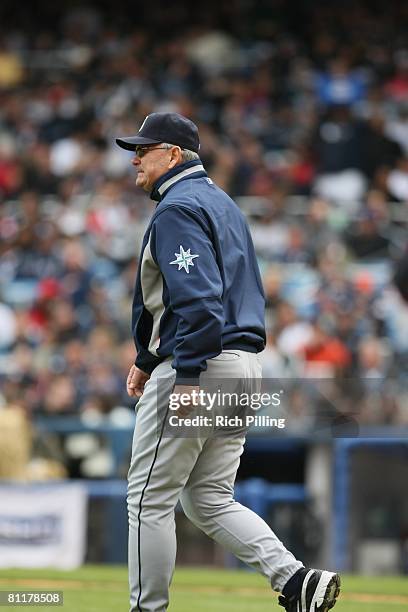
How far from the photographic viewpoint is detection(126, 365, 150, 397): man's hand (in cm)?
516

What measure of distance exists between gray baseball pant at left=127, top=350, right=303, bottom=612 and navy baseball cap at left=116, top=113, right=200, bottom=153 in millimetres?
878

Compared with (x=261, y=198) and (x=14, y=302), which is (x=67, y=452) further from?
(x=261, y=198)

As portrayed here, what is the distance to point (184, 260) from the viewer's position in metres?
4.64

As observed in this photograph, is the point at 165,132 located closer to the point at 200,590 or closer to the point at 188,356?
the point at 188,356

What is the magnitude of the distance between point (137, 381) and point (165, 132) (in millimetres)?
1011

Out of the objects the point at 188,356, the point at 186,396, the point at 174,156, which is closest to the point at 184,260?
the point at 188,356

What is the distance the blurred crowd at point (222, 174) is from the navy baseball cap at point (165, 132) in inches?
219

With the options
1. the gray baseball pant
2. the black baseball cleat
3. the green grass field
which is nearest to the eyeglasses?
the gray baseball pant

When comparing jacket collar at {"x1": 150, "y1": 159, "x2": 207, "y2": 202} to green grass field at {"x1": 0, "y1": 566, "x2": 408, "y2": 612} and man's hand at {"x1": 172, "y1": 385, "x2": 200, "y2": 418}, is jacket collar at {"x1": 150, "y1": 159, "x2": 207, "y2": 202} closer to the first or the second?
man's hand at {"x1": 172, "y1": 385, "x2": 200, "y2": 418}

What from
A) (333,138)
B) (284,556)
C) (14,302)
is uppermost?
(284,556)

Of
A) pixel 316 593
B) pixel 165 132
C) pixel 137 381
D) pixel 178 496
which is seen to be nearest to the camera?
pixel 316 593

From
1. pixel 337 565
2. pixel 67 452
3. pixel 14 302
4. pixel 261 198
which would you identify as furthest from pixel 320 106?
pixel 337 565

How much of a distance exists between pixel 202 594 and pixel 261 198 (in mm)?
8351

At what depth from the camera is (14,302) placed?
46.3 ft
